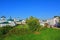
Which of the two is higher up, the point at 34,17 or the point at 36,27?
the point at 34,17

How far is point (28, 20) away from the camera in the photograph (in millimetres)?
26969

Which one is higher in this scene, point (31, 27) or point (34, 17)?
point (34, 17)

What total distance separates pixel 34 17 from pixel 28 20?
5.35 ft

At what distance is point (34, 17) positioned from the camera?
27969 mm

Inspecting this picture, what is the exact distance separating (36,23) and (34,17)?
2152 millimetres

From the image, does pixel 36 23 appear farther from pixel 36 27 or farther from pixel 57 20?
pixel 57 20

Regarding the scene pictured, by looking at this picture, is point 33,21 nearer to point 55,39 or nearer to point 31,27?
point 31,27

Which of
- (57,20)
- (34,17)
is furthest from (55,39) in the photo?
(57,20)

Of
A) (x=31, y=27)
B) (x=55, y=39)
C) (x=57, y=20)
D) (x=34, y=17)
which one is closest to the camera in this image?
(x=55, y=39)

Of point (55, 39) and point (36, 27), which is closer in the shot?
point (55, 39)

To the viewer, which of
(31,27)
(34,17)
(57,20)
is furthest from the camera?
(57,20)

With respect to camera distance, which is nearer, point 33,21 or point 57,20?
point 33,21

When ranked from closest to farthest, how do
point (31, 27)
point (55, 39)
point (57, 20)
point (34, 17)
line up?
point (55, 39) < point (31, 27) < point (34, 17) < point (57, 20)

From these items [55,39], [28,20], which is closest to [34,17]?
[28,20]
